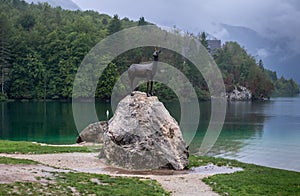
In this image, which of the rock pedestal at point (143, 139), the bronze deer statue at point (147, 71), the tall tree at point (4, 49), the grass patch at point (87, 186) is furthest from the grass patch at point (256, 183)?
the tall tree at point (4, 49)

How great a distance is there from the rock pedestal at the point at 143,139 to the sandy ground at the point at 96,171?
2.85 feet

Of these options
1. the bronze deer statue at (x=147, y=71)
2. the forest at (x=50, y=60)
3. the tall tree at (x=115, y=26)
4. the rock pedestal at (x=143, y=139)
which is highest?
the tall tree at (x=115, y=26)

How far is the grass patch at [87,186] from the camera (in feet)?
51.5

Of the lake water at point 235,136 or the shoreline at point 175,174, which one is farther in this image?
the lake water at point 235,136

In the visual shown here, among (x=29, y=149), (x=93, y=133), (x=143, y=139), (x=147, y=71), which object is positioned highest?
(x=147, y=71)

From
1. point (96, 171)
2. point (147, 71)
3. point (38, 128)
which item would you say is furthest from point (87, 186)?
point (38, 128)

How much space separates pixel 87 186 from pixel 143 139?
7.94 m

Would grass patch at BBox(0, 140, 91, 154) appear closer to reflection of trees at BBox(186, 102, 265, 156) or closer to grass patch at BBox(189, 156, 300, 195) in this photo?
reflection of trees at BBox(186, 102, 265, 156)

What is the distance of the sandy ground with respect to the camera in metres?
18.4

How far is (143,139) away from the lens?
82.9ft

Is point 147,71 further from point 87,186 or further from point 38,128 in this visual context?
point 38,128

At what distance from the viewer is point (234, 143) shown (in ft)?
152

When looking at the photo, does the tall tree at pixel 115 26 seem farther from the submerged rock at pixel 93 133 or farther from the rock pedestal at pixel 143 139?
the rock pedestal at pixel 143 139

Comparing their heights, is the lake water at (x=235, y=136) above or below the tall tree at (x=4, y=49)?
below
